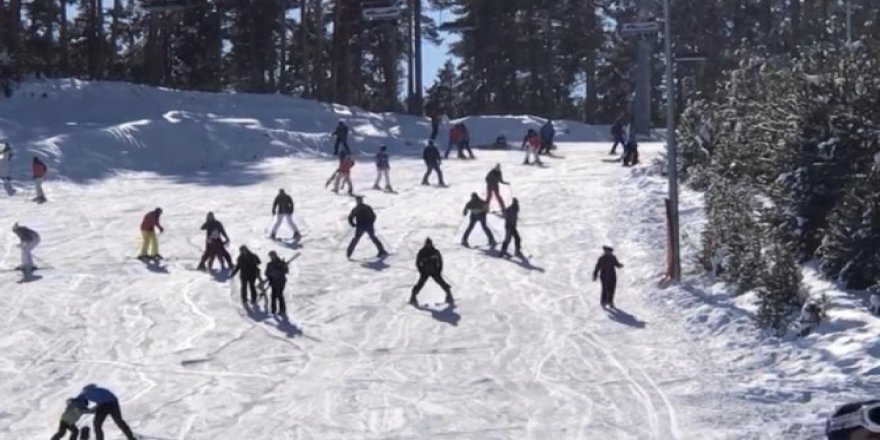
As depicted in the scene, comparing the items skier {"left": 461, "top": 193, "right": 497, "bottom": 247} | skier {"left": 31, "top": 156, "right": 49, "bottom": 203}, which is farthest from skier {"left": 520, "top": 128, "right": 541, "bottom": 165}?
skier {"left": 31, "top": 156, "right": 49, "bottom": 203}

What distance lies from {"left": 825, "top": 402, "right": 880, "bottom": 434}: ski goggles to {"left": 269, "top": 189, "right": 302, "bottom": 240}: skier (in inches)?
831

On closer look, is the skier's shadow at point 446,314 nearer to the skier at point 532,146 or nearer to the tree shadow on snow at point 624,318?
the tree shadow on snow at point 624,318

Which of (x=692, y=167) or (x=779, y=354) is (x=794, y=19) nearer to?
(x=692, y=167)

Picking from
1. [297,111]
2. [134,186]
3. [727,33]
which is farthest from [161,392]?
[727,33]

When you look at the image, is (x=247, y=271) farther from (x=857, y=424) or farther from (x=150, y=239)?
(x=857, y=424)

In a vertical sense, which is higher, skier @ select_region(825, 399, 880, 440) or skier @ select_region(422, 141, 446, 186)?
skier @ select_region(422, 141, 446, 186)

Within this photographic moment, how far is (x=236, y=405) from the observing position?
16.9 m

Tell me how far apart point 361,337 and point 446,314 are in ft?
6.24

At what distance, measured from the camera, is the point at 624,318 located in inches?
848

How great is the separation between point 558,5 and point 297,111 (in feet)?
60.2

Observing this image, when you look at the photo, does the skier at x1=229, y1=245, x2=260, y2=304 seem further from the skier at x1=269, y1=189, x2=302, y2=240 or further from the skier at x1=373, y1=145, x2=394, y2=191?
the skier at x1=373, y1=145, x2=394, y2=191

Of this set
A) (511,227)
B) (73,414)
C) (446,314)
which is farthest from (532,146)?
(73,414)

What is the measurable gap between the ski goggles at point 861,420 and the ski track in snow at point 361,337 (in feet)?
22.6

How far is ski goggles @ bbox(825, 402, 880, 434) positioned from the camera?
767 centimetres
